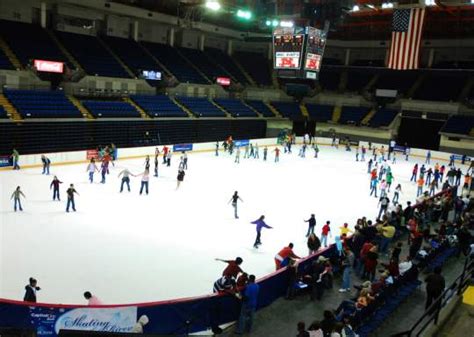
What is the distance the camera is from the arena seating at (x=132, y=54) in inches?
1626

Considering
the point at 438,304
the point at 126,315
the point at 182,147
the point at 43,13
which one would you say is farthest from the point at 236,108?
the point at 438,304

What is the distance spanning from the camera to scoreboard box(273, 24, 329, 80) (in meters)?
26.6

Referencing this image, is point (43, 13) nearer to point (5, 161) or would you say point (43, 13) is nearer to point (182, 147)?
point (182, 147)

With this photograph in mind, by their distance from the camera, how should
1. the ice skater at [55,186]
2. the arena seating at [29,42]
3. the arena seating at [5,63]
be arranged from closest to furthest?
the ice skater at [55,186] < the arena seating at [5,63] < the arena seating at [29,42]

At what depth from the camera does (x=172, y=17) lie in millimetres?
44188

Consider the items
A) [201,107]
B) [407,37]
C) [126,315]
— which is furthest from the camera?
[201,107]

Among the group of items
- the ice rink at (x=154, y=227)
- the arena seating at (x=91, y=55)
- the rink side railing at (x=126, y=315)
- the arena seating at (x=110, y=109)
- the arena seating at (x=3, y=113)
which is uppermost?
the arena seating at (x=91, y=55)

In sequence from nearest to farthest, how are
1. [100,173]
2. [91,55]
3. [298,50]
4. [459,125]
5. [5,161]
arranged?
[5,161] → [100,173] → [298,50] → [91,55] → [459,125]

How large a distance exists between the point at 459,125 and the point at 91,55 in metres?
36.7

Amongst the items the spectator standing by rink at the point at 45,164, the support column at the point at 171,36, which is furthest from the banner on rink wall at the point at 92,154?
the support column at the point at 171,36

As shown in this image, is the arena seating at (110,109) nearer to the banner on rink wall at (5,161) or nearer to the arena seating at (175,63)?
the banner on rink wall at (5,161)

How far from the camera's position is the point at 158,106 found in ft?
124

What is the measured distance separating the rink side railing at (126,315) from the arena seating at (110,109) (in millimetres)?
25245

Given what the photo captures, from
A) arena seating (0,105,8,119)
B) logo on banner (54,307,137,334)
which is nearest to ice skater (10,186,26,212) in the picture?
logo on banner (54,307,137,334)
